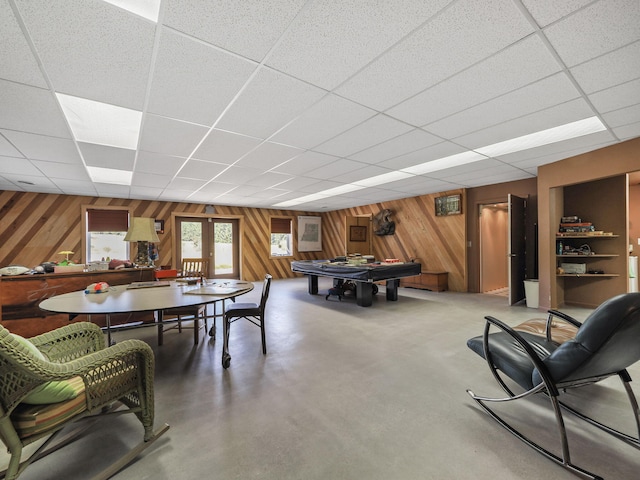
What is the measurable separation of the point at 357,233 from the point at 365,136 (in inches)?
179

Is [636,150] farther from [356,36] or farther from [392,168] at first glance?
[356,36]

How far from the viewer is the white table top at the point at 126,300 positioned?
216 cm

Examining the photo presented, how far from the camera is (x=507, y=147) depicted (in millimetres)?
3992

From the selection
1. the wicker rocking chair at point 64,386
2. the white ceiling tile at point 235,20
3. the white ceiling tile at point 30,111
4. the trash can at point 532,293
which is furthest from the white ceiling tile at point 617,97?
the white ceiling tile at point 30,111

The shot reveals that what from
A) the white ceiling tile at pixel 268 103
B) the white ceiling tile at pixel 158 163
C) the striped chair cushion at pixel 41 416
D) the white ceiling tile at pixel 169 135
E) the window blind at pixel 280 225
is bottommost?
the striped chair cushion at pixel 41 416

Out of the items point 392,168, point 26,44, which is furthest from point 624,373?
point 26,44

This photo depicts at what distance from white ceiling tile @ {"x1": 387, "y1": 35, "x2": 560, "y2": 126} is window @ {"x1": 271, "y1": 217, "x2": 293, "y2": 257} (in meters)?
7.79

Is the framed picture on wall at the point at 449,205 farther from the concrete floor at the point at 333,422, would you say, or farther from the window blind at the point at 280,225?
the window blind at the point at 280,225

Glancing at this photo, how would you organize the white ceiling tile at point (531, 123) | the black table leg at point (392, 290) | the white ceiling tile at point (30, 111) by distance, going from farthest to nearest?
the black table leg at point (392, 290) → the white ceiling tile at point (531, 123) → the white ceiling tile at point (30, 111)

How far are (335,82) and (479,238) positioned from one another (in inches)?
240

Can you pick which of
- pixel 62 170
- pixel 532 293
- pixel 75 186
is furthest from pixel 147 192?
pixel 532 293

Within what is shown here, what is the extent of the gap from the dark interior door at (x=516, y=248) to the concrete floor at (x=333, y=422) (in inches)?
111

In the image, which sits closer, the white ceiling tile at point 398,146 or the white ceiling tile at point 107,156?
the white ceiling tile at point 398,146

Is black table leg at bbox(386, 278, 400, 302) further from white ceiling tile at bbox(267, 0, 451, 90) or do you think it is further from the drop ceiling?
white ceiling tile at bbox(267, 0, 451, 90)
